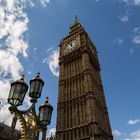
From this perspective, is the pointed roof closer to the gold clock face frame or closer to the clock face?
the gold clock face frame

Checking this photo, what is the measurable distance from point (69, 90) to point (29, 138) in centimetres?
3511

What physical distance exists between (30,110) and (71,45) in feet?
146

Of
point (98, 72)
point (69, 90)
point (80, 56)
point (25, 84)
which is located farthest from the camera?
point (98, 72)

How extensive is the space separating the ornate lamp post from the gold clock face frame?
138 ft

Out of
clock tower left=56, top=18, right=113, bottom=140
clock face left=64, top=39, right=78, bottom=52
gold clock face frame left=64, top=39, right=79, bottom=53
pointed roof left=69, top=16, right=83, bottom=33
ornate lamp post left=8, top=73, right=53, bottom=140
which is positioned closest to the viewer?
ornate lamp post left=8, top=73, right=53, bottom=140

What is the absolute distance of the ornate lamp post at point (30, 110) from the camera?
24.3 ft

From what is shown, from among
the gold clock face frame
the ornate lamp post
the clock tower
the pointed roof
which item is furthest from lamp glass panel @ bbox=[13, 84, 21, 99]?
the pointed roof

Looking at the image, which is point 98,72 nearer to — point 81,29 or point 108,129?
point 81,29

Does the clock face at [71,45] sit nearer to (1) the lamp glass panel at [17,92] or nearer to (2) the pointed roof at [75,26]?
(2) the pointed roof at [75,26]

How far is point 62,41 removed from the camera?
2164 inches

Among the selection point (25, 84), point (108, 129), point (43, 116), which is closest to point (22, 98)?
point (25, 84)

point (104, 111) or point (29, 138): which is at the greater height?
point (104, 111)

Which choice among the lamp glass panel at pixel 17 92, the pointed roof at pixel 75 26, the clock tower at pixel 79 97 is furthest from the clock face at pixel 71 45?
the lamp glass panel at pixel 17 92

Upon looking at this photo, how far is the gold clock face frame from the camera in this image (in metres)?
50.3
